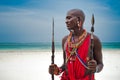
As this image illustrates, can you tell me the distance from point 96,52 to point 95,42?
87mm

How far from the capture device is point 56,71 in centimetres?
275

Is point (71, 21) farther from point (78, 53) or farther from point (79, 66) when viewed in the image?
point (79, 66)

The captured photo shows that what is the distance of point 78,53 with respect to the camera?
2668 millimetres

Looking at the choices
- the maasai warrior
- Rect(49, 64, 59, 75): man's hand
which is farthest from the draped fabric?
Rect(49, 64, 59, 75): man's hand

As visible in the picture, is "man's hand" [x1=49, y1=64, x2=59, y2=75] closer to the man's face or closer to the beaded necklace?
the beaded necklace

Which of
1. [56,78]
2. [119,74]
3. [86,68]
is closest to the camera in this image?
[86,68]

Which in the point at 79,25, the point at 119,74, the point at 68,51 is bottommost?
the point at 119,74

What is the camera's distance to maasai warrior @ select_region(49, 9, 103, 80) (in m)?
2.64

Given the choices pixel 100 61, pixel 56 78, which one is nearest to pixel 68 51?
pixel 100 61

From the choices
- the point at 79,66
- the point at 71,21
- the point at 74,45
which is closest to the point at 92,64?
the point at 79,66

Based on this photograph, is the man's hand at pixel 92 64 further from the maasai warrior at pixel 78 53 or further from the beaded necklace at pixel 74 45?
the beaded necklace at pixel 74 45

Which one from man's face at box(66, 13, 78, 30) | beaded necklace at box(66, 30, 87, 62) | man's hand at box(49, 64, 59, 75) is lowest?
man's hand at box(49, 64, 59, 75)

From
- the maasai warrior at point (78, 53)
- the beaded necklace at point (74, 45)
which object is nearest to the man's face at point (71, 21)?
the maasai warrior at point (78, 53)

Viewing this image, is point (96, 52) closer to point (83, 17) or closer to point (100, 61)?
point (100, 61)
